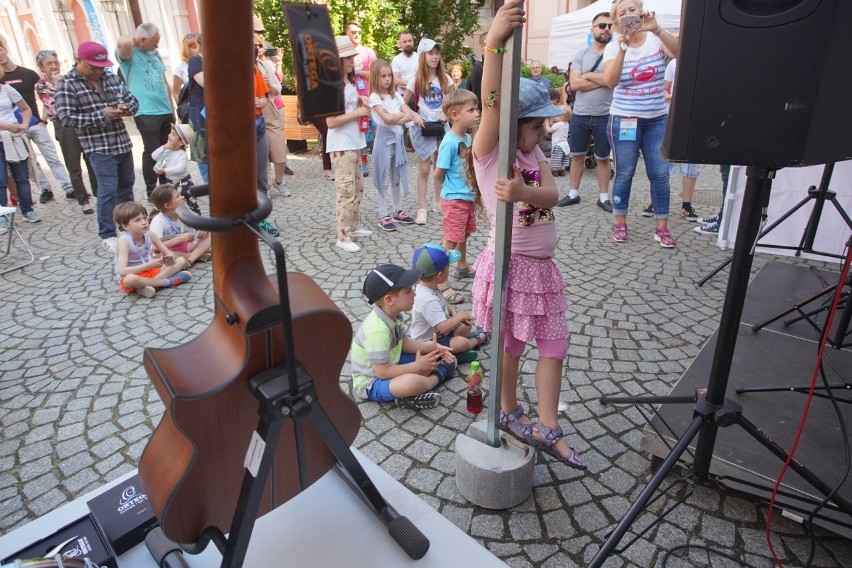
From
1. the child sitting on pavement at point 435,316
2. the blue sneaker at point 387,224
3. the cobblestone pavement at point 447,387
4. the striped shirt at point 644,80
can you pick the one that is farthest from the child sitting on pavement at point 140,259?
the striped shirt at point 644,80

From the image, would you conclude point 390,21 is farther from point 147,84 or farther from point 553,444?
point 553,444

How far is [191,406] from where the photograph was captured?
4.25 ft

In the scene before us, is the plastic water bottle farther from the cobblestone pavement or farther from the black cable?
the black cable

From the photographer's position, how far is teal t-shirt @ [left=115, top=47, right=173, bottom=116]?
6.29m

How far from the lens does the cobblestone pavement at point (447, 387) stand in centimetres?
205

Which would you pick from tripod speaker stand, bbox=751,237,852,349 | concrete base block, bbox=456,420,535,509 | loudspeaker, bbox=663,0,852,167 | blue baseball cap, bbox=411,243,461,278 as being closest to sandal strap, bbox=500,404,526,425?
concrete base block, bbox=456,420,535,509

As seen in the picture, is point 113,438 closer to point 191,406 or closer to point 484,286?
point 191,406

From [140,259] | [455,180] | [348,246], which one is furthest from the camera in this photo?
[348,246]

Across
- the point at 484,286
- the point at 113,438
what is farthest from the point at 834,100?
the point at 113,438

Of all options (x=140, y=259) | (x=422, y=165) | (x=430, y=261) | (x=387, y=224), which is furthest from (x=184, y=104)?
(x=430, y=261)

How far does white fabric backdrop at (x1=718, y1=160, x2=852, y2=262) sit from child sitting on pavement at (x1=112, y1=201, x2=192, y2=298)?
14.9 feet

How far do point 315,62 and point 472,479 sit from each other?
160cm

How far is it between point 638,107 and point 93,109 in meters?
4.86

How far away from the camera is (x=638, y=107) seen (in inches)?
183
